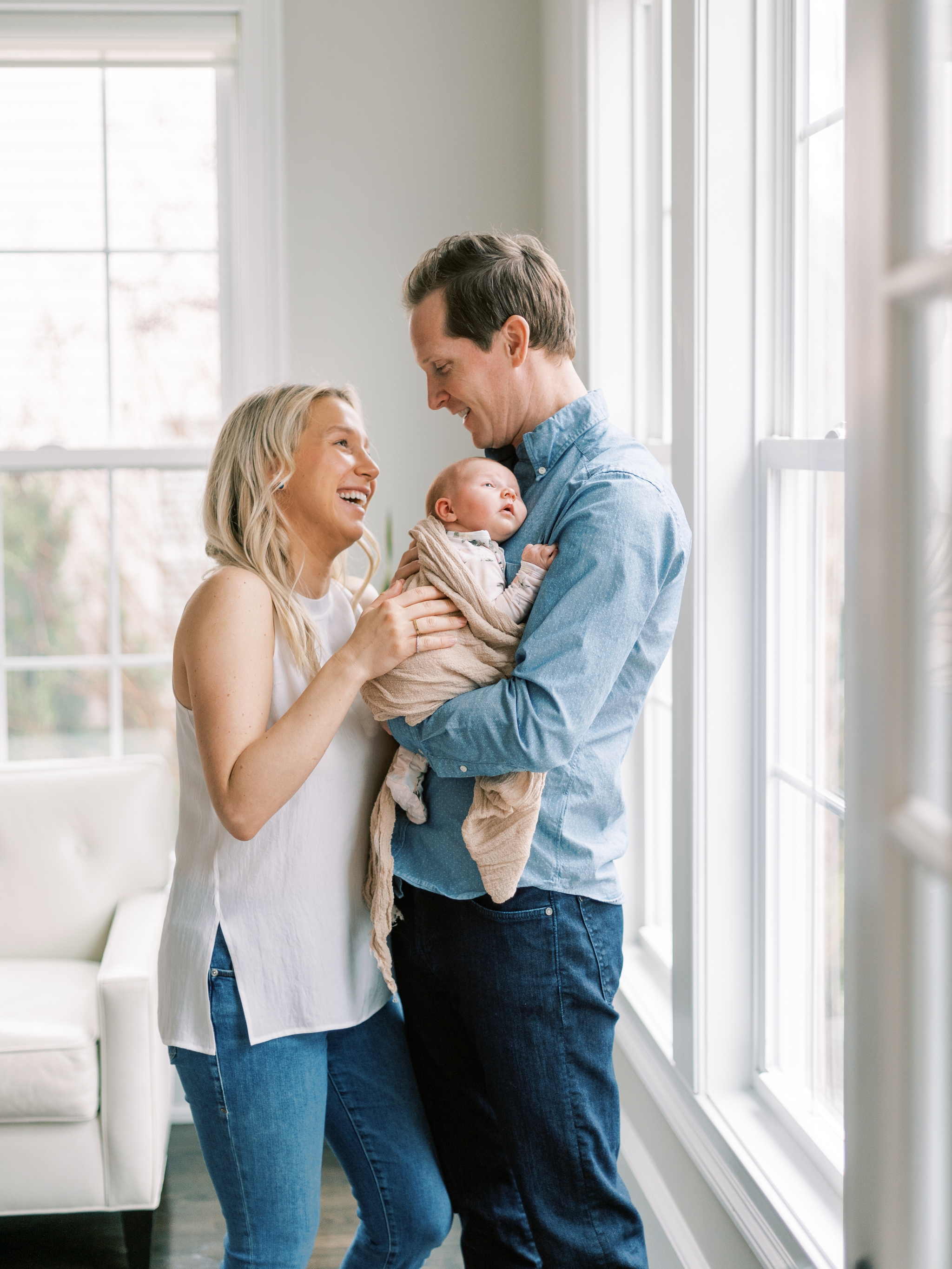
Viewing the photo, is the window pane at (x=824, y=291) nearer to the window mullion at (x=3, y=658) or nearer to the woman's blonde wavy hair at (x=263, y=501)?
the woman's blonde wavy hair at (x=263, y=501)

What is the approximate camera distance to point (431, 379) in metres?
1.43

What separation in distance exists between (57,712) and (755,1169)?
2314 mm

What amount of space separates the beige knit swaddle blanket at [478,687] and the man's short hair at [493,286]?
0.29 metres

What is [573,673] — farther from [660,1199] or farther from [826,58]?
[660,1199]

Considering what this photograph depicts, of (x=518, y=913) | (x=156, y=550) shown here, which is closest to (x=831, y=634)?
(x=518, y=913)

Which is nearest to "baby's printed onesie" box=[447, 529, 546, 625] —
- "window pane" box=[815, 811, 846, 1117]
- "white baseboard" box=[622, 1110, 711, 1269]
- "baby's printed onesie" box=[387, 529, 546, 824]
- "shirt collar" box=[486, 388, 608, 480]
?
"baby's printed onesie" box=[387, 529, 546, 824]

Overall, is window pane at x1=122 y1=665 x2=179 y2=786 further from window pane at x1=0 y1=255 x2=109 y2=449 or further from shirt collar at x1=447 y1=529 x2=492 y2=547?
shirt collar at x1=447 y1=529 x2=492 y2=547

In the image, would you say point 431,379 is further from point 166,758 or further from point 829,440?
point 166,758

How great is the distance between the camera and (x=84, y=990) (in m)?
2.38

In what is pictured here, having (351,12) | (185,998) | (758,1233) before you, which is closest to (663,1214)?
(758,1233)

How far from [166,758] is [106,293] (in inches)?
53.5

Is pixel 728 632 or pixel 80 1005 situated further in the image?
pixel 80 1005

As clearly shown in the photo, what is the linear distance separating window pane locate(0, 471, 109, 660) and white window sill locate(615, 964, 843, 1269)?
1.98m

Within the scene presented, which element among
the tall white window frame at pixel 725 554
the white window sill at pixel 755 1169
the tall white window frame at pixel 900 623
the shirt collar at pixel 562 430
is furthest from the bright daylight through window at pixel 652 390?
the tall white window frame at pixel 900 623
